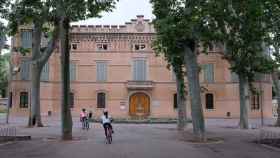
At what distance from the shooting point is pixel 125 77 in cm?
4916

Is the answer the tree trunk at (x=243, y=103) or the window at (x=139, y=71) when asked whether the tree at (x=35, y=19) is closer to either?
the tree trunk at (x=243, y=103)

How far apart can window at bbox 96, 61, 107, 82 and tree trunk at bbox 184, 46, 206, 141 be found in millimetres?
29922

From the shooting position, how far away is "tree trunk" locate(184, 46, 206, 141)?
62.3 feet

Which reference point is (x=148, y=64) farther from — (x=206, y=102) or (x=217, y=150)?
(x=217, y=150)

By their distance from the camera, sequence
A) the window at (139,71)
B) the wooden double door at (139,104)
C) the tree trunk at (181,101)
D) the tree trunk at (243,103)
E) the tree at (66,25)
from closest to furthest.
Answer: the tree at (66,25) → the tree trunk at (181,101) → the tree trunk at (243,103) → the window at (139,71) → the wooden double door at (139,104)

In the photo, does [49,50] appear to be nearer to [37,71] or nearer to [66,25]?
[37,71]

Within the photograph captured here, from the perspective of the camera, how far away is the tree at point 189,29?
17.9 metres

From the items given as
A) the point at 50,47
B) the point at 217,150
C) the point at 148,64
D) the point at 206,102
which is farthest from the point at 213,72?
the point at 217,150

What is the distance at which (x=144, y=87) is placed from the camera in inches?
1912

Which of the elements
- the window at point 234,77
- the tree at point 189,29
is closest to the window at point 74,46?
the window at point 234,77

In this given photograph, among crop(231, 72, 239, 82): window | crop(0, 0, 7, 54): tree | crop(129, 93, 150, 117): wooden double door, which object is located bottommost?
crop(129, 93, 150, 117): wooden double door

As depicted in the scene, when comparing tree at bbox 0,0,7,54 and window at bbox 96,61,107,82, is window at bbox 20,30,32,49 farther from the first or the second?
tree at bbox 0,0,7,54

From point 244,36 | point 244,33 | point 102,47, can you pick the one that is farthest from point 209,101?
point 244,33

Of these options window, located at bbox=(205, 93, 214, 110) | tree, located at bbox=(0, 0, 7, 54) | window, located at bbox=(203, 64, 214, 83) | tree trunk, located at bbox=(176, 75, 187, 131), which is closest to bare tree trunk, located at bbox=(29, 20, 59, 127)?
tree trunk, located at bbox=(176, 75, 187, 131)
